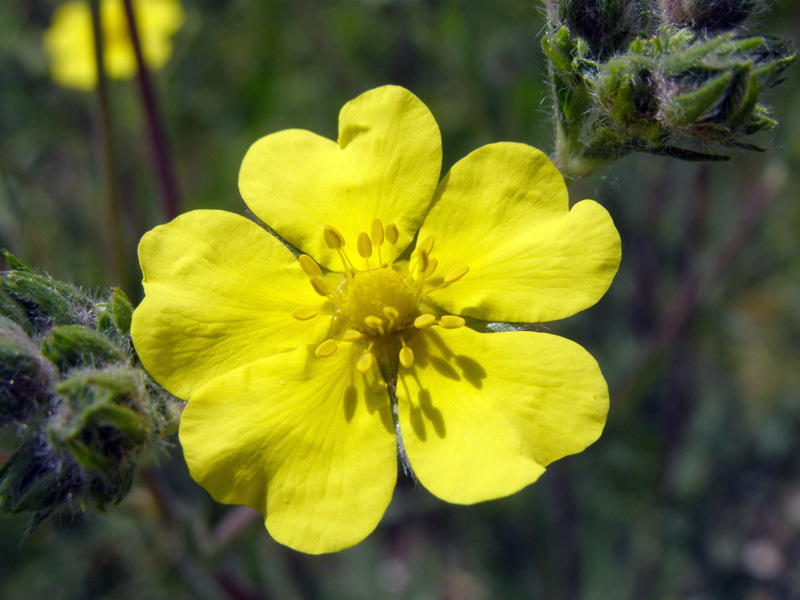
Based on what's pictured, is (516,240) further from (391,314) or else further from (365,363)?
(365,363)

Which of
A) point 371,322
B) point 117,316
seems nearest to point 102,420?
point 117,316

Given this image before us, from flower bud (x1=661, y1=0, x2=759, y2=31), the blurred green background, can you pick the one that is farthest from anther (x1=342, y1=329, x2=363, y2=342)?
the blurred green background

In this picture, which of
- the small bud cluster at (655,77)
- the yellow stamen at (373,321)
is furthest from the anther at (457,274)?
the small bud cluster at (655,77)

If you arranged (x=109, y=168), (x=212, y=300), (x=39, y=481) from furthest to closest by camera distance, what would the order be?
1. (x=109, y=168)
2. (x=212, y=300)
3. (x=39, y=481)

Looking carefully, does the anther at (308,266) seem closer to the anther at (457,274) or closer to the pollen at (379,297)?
the pollen at (379,297)

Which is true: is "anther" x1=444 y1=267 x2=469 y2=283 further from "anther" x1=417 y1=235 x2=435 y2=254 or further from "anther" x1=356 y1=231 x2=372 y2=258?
"anther" x1=356 y1=231 x2=372 y2=258

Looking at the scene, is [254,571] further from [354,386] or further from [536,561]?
[354,386]

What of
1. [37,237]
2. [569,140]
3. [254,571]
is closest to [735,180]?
[569,140]
